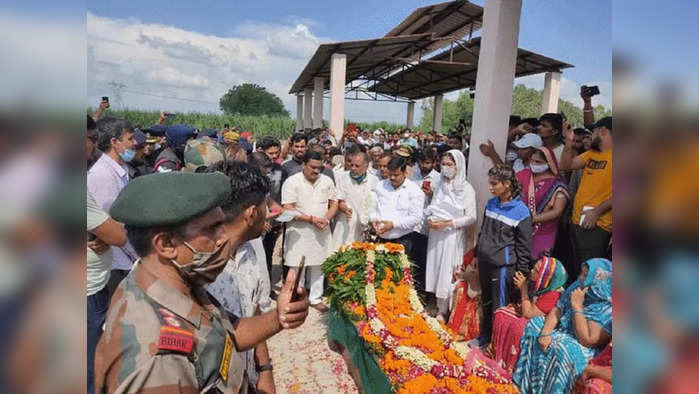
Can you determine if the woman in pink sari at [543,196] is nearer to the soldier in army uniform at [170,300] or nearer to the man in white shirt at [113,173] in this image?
the soldier in army uniform at [170,300]

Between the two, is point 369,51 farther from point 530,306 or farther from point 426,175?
point 530,306

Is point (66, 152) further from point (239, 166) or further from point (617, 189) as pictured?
point (239, 166)

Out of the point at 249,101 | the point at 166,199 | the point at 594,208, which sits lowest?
the point at 594,208

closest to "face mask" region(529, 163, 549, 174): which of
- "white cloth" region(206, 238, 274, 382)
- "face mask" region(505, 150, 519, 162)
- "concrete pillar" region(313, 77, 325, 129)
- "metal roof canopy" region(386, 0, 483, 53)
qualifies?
"face mask" region(505, 150, 519, 162)

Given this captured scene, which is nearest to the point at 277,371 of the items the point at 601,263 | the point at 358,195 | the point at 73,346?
the point at 358,195

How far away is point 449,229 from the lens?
4.53 metres

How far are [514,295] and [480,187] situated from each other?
1.32 metres

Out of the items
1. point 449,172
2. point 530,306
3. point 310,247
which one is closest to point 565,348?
point 530,306

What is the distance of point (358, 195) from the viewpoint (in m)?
5.20

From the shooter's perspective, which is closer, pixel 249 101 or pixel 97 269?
pixel 97 269

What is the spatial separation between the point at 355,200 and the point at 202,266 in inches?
154

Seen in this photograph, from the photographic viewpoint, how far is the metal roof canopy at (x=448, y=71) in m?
11.3

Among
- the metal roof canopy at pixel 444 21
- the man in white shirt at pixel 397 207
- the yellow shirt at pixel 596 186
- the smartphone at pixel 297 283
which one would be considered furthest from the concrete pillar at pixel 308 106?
the smartphone at pixel 297 283

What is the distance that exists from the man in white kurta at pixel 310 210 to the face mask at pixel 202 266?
321cm
